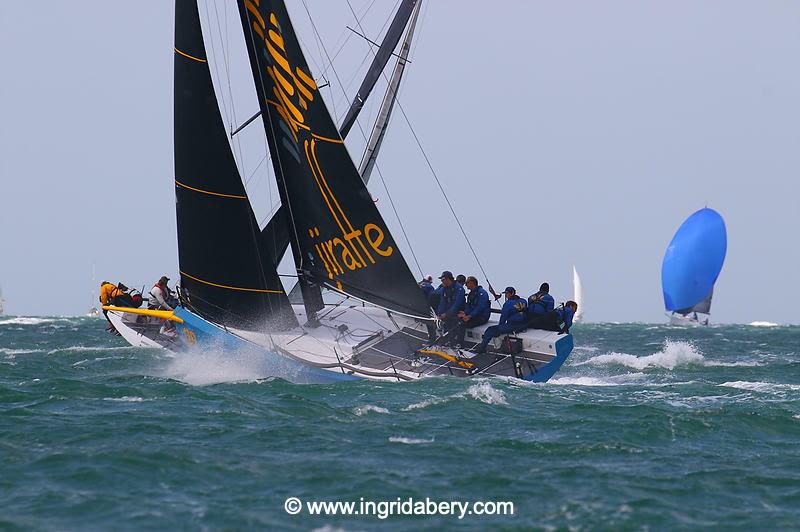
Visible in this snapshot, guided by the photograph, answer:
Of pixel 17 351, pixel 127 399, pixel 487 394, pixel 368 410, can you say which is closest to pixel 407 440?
pixel 368 410

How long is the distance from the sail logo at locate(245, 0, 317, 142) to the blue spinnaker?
47127 millimetres

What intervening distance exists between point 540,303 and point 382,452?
824 centimetres

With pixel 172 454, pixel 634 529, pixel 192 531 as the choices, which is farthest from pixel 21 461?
pixel 634 529

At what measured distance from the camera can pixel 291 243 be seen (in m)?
19.5

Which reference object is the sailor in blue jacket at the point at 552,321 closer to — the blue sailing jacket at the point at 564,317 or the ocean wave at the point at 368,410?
the blue sailing jacket at the point at 564,317

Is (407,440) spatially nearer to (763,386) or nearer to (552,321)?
(552,321)

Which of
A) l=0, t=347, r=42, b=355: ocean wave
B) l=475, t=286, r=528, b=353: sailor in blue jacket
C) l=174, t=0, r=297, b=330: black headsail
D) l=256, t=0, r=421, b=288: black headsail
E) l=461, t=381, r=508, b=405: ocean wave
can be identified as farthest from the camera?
l=0, t=347, r=42, b=355: ocean wave

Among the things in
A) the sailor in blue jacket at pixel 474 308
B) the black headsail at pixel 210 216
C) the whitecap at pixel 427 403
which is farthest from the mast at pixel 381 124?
the whitecap at pixel 427 403

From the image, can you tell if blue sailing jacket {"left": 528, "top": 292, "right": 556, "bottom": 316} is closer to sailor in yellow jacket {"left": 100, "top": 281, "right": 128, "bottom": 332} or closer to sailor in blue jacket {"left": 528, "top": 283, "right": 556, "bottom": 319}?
sailor in blue jacket {"left": 528, "top": 283, "right": 556, "bottom": 319}

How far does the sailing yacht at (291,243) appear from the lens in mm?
18328

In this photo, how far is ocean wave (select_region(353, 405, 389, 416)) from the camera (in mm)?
14570

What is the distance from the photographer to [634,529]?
9180mm

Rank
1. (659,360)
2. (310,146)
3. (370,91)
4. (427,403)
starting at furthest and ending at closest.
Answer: (659,360) → (370,91) → (310,146) → (427,403)

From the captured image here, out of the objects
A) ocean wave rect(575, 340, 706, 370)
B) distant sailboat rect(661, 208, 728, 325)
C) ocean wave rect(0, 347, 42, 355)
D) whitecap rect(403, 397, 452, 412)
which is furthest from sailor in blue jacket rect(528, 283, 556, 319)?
distant sailboat rect(661, 208, 728, 325)
